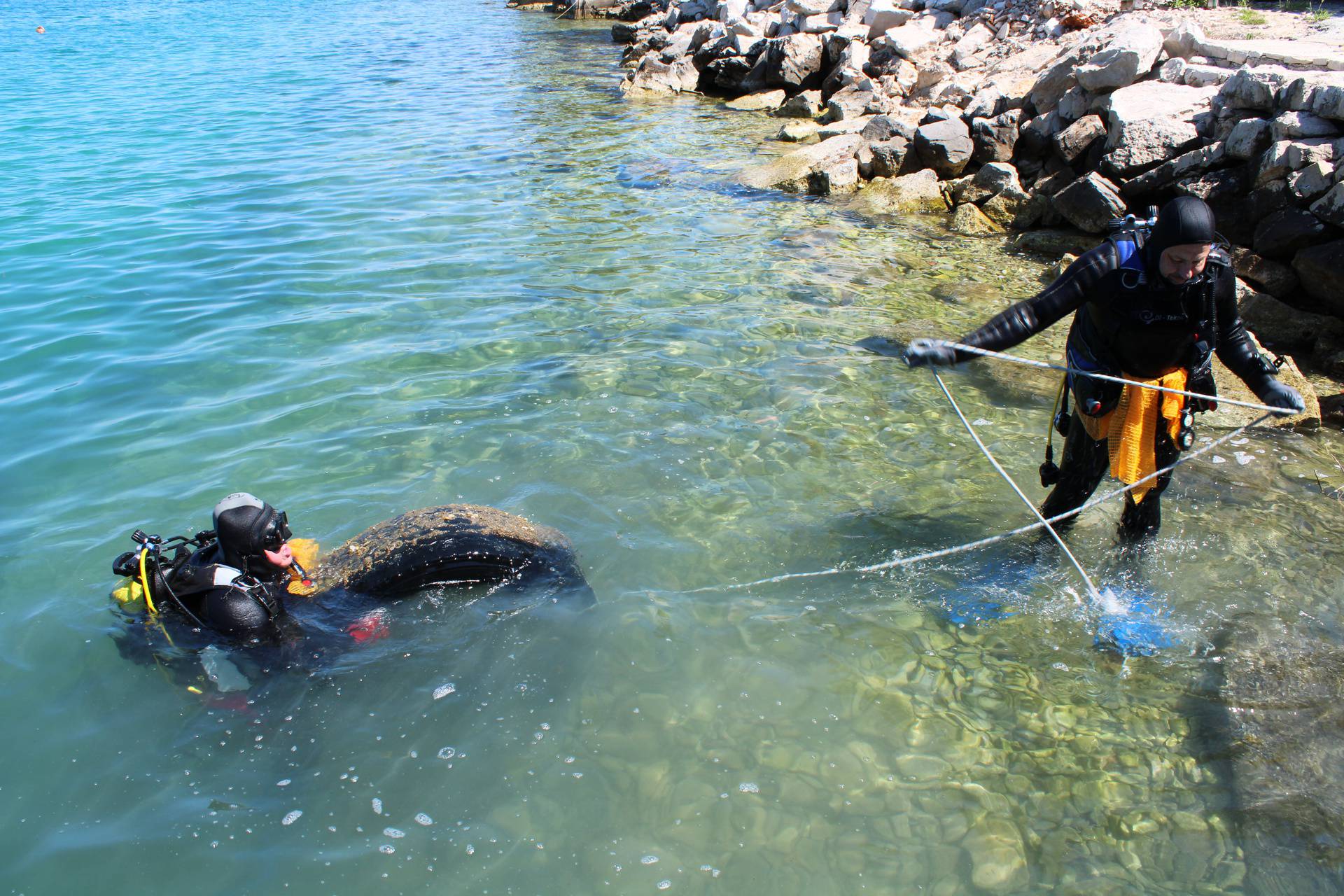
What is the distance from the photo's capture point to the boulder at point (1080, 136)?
1207cm

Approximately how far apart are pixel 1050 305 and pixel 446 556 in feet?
11.6

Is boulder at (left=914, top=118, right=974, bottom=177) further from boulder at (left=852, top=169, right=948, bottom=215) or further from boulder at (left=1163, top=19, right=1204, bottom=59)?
boulder at (left=1163, top=19, right=1204, bottom=59)

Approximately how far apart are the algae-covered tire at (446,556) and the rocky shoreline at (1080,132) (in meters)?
5.97

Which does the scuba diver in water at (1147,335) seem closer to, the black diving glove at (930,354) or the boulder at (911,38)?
the black diving glove at (930,354)

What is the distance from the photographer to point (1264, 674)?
4555mm

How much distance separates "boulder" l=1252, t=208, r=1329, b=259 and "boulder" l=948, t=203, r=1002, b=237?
11.9 ft

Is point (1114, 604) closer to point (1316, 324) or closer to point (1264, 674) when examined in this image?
point (1264, 674)

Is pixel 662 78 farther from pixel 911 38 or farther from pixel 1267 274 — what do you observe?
pixel 1267 274

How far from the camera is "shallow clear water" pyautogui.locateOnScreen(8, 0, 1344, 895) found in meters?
3.75

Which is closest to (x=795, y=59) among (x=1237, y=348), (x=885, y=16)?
(x=885, y=16)

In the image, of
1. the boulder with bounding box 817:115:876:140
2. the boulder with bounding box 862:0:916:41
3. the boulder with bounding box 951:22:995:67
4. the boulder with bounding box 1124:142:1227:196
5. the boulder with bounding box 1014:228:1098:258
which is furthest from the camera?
the boulder with bounding box 862:0:916:41

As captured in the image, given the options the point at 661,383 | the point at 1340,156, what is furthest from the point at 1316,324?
the point at 661,383

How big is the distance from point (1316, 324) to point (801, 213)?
6.86 metres

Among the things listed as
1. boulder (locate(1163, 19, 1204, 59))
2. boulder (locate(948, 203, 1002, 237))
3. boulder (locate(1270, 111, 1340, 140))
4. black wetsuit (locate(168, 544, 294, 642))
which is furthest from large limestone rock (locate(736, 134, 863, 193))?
black wetsuit (locate(168, 544, 294, 642))
